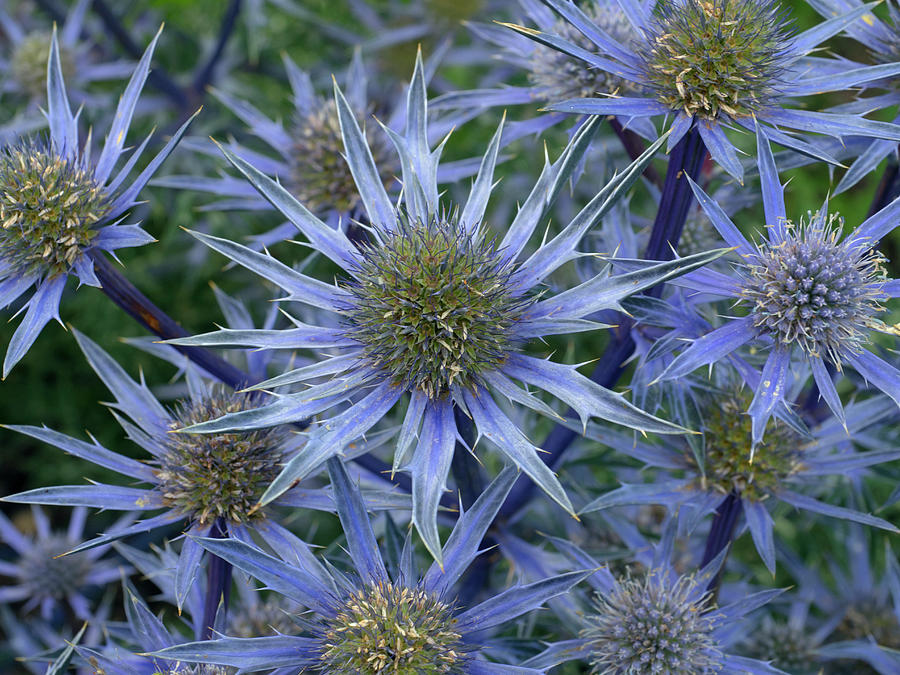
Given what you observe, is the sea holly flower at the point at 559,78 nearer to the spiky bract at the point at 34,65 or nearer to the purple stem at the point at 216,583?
the purple stem at the point at 216,583

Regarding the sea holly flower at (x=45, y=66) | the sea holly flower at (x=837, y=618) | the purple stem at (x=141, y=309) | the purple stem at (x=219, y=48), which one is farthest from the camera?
the sea holly flower at (x=45, y=66)

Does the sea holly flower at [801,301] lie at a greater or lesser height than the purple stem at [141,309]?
greater

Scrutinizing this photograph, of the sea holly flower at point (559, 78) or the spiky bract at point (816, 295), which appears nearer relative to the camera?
the spiky bract at point (816, 295)

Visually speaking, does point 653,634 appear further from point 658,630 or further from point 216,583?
point 216,583

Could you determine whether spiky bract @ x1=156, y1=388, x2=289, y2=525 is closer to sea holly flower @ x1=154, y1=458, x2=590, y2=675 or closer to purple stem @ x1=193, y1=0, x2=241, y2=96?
sea holly flower @ x1=154, y1=458, x2=590, y2=675

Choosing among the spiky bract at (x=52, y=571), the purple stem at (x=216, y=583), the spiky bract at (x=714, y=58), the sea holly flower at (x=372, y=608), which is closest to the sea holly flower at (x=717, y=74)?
the spiky bract at (x=714, y=58)

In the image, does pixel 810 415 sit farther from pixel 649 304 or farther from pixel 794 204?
pixel 794 204

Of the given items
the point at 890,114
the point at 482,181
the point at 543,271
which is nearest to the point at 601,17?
the point at 482,181

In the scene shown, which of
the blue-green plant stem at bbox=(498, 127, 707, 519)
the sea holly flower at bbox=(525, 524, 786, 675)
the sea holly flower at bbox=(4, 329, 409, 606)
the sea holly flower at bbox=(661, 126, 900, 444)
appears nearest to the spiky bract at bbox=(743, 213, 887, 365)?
the sea holly flower at bbox=(661, 126, 900, 444)

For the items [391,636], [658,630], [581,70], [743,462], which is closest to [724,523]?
[743,462]
